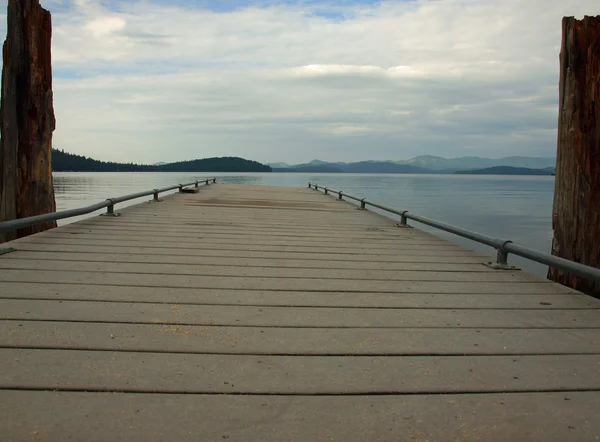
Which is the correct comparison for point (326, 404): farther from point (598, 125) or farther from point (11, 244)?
point (11, 244)

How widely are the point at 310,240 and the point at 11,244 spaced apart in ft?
10.2

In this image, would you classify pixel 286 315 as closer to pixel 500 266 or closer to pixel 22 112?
pixel 500 266

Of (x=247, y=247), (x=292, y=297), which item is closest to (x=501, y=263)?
(x=292, y=297)

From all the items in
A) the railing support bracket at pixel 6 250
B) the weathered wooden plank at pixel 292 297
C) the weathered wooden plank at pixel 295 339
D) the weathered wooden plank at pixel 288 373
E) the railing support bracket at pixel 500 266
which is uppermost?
the railing support bracket at pixel 6 250

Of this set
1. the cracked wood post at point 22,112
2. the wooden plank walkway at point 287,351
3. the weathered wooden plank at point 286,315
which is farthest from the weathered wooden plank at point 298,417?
A: the cracked wood post at point 22,112

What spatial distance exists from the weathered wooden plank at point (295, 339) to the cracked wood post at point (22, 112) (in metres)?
3.32

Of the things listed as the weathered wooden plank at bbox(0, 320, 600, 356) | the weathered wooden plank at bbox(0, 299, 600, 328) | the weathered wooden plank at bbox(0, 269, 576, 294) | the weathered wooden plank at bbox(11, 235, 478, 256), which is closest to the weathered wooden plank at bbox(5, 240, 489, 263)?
the weathered wooden plank at bbox(11, 235, 478, 256)

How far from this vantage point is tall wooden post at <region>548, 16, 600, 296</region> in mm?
3576

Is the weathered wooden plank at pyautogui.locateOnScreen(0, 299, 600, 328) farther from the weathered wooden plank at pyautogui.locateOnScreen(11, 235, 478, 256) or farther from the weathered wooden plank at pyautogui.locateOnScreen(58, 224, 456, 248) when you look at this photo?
the weathered wooden plank at pyautogui.locateOnScreen(58, 224, 456, 248)

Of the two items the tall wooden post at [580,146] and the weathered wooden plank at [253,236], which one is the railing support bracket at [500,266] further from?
the weathered wooden plank at [253,236]

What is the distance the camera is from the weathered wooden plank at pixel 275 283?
11.1 ft

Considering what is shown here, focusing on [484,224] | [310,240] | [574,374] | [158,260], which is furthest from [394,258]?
[484,224]

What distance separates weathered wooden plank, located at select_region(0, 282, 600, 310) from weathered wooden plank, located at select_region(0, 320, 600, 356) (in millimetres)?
467

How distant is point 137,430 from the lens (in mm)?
1564
